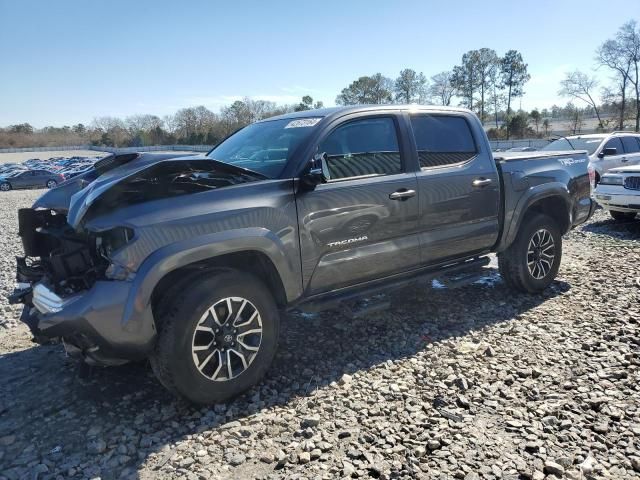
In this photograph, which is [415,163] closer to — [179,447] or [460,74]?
[179,447]

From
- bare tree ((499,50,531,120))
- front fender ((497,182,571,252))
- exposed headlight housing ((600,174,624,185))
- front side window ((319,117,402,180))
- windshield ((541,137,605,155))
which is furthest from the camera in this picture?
bare tree ((499,50,531,120))

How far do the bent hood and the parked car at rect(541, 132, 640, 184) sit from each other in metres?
11.5

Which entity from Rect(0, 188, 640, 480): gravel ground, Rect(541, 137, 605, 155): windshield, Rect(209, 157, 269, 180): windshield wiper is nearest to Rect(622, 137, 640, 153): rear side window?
Rect(541, 137, 605, 155): windshield

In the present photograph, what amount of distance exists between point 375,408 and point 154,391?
1595 millimetres

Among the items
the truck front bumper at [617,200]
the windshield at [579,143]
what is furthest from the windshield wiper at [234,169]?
the windshield at [579,143]

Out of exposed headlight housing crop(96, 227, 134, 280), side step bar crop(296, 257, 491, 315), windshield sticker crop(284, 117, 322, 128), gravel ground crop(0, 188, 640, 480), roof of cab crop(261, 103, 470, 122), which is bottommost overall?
gravel ground crop(0, 188, 640, 480)

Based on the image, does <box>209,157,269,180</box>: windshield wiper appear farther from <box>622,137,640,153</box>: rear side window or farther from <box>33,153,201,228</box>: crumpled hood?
<box>622,137,640,153</box>: rear side window

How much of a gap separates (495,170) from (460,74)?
72306 millimetres

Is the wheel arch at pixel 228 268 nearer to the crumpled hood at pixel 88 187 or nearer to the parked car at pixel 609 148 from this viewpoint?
the crumpled hood at pixel 88 187

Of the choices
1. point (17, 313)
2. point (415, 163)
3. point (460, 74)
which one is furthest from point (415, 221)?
point (460, 74)

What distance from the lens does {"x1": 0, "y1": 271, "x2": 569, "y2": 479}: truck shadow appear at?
2820 millimetres

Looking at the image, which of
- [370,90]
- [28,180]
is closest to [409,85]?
[370,90]

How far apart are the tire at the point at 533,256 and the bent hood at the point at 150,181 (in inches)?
124

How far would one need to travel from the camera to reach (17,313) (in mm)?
5316
